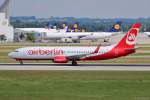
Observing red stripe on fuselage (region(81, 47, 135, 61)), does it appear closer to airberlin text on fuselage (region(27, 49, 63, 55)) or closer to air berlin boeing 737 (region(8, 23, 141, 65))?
air berlin boeing 737 (region(8, 23, 141, 65))
